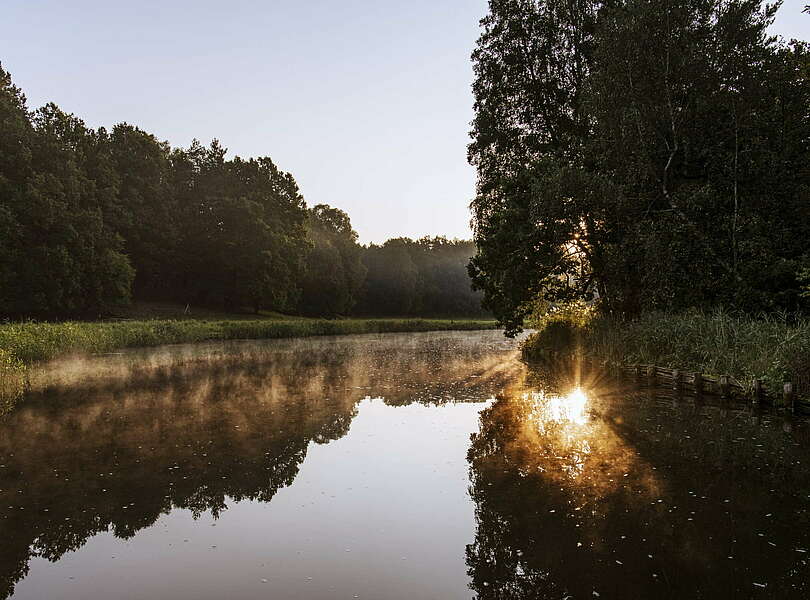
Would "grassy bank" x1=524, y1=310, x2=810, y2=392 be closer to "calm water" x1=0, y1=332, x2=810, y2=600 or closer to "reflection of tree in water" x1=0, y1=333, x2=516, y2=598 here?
"calm water" x1=0, y1=332, x2=810, y2=600

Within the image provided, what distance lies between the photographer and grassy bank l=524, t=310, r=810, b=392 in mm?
13180

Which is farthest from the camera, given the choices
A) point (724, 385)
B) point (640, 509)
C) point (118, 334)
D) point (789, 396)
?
point (118, 334)

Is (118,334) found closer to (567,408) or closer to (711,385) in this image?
(567,408)

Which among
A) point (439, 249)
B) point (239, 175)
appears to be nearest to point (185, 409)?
point (239, 175)

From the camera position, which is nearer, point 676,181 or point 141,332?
point 676,181

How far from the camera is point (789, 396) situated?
12.5m

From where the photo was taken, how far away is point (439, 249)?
12531cm

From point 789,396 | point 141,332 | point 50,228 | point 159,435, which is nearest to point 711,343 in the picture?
point 789,396

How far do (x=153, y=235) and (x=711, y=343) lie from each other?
5867cm

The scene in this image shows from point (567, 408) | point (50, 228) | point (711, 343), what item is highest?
point (50, 228)

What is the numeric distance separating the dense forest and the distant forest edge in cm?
3944

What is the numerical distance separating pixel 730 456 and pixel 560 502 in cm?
392

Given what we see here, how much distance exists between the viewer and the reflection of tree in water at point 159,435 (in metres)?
7.21

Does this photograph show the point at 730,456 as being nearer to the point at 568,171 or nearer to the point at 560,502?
the point at 560,502
